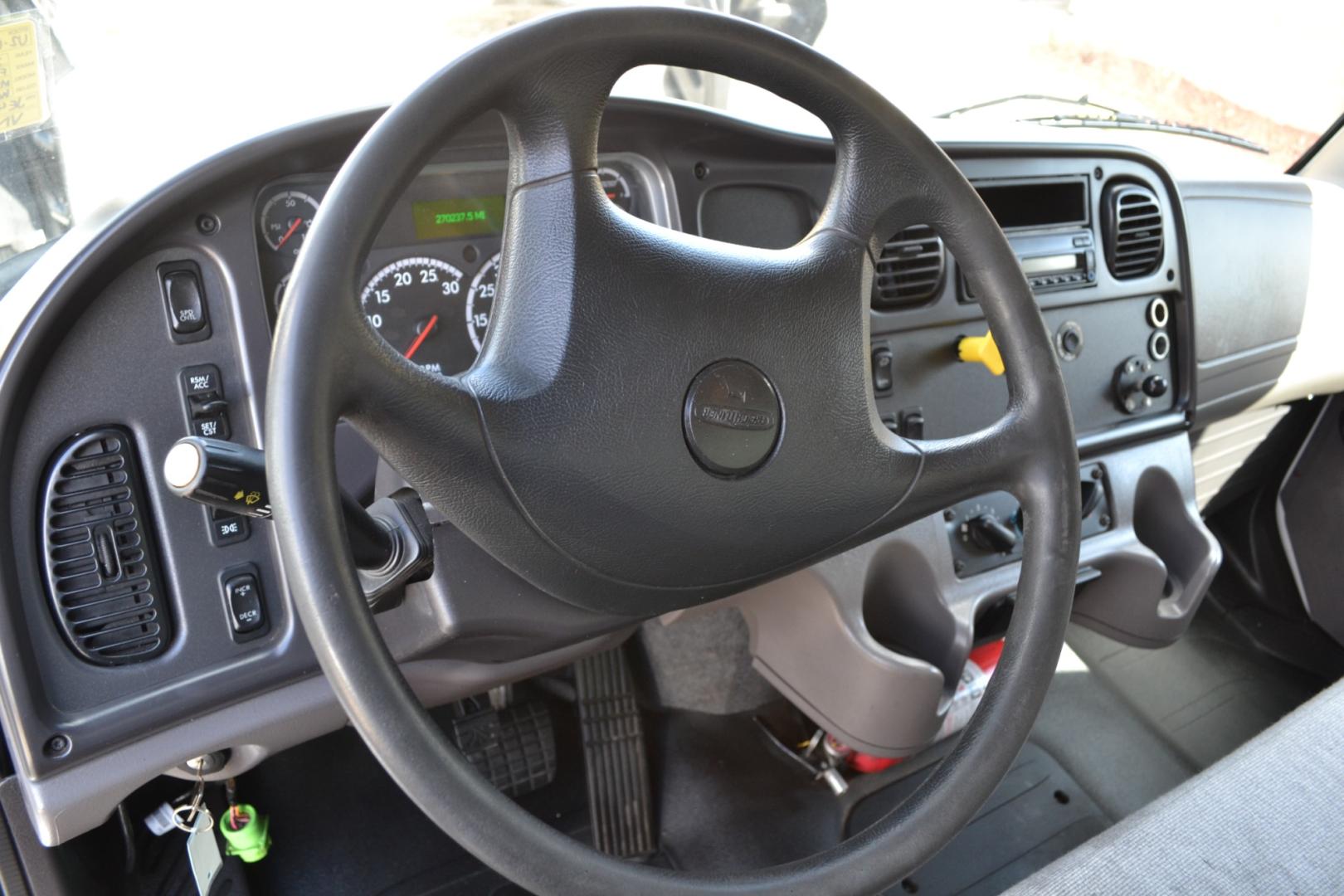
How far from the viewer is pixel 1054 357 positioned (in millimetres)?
909

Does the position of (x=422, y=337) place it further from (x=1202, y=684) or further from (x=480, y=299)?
(x=1202, y=684)

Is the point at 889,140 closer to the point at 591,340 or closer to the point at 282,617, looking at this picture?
the point at 591,340

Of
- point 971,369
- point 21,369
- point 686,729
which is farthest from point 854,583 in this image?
point 21,369

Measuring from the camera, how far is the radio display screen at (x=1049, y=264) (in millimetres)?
1483

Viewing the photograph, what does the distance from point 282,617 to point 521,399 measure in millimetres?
433

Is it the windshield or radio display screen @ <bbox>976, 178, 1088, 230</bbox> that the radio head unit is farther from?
the windshield

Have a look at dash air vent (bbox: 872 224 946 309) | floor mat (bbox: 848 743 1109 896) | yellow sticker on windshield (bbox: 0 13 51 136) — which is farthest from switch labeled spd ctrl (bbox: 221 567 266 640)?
floor mat (bbox: 848 743 1109 896)

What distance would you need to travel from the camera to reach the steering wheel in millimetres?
587

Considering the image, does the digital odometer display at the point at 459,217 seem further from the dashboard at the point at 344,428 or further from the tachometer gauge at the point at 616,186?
the tachometer gauge at the point at 616,186

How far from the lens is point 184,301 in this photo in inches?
36.1

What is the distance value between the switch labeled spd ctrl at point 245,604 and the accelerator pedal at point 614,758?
758 millimetres

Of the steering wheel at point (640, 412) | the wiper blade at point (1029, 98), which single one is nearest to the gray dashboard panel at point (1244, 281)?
the wiper blade at point (1029, 98)

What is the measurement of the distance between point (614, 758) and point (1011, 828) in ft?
2.11

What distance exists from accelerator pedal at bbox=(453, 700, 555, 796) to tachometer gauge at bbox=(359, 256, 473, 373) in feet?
2.51
